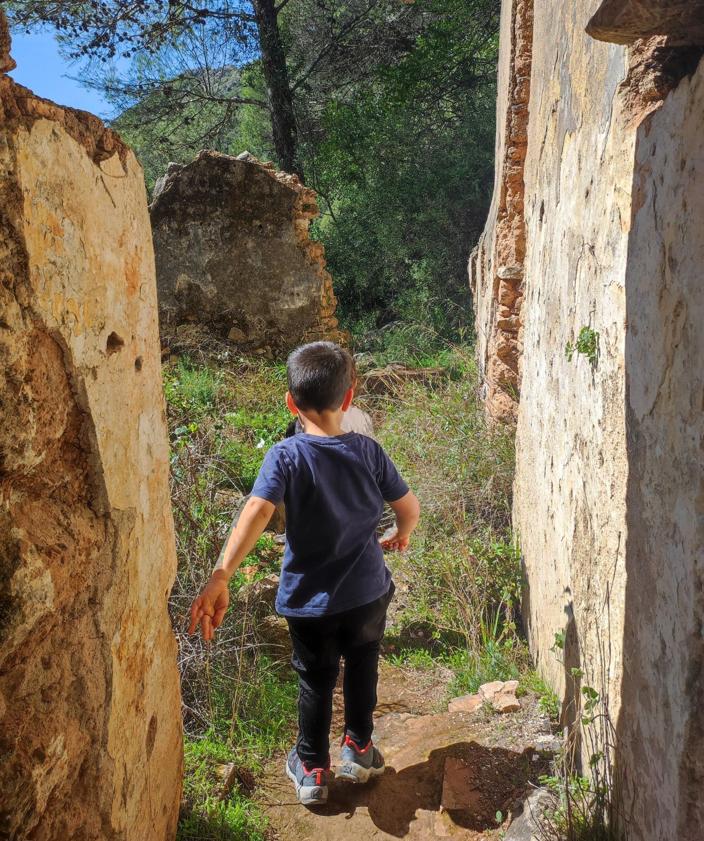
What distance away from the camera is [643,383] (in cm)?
150

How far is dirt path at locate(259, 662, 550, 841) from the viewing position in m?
2.18

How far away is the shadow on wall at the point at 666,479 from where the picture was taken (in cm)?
121

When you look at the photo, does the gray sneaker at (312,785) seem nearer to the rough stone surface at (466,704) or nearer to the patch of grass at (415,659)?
the rough stone surface at (466,704)

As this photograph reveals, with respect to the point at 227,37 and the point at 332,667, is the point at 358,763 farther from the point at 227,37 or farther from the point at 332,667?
the point at 227,37

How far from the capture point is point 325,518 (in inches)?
82.3

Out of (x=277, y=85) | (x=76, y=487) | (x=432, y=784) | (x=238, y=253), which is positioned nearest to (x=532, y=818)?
(x=432, y=784)

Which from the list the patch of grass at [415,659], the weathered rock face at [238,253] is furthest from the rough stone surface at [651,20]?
the weathered rock face at [238,253]

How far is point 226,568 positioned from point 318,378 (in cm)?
58

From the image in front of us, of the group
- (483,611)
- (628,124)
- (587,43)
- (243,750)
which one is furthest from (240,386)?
(628,124)

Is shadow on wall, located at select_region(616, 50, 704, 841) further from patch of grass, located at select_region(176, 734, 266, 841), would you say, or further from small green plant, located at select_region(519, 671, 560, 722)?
patch of grass, located at select_region(176, 734, 266, 841)

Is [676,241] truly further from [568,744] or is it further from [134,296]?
[568,744]

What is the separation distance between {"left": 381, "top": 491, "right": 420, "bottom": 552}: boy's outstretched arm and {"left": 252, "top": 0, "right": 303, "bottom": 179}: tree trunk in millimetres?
9090

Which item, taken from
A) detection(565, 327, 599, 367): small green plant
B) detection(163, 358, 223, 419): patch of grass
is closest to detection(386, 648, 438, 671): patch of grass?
detection(565, 327, 599, 367): small green plant

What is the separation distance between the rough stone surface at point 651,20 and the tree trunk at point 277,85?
9.61 meters
